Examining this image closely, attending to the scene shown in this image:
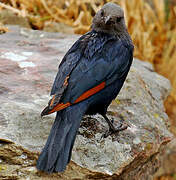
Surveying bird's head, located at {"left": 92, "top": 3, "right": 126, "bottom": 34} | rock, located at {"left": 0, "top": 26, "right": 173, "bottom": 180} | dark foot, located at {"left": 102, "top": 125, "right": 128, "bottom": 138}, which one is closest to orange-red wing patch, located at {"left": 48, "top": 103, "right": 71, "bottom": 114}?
rock, located at {"left": 0, "top": 26, "right": 173, "bottom": 180}

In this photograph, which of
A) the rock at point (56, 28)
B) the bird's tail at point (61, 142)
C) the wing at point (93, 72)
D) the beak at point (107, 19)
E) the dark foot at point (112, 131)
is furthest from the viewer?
the rock at point (56, 28)

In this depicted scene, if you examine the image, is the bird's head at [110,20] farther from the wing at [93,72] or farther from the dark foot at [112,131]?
the dark foot at [112,131]

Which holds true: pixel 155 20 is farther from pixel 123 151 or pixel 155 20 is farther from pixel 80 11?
pixel 123 151

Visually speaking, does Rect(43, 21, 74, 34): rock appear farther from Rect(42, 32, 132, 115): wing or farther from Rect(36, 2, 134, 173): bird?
Rect(42, 32, 132, 115): wing

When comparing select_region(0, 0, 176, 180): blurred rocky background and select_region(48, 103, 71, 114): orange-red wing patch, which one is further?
select_region(0, 0, 176, 180): blurred rocky background

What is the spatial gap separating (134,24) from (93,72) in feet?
12.2

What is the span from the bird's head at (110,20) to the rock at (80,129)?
76 cm

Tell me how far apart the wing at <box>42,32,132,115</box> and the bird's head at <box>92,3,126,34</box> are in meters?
0.16

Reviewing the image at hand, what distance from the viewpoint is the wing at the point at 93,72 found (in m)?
2.92

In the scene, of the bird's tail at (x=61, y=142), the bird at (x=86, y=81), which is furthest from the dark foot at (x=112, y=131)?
the bird's tail at (x=61, y=142)

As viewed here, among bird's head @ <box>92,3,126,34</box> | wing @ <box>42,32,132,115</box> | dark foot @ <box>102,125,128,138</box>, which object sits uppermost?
bird's head @ <box>92,3,126,34</box>

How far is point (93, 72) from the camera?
10.1 ft

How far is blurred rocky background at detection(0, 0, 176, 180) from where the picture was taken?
239 inches

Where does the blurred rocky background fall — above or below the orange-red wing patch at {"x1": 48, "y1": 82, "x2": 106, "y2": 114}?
below
